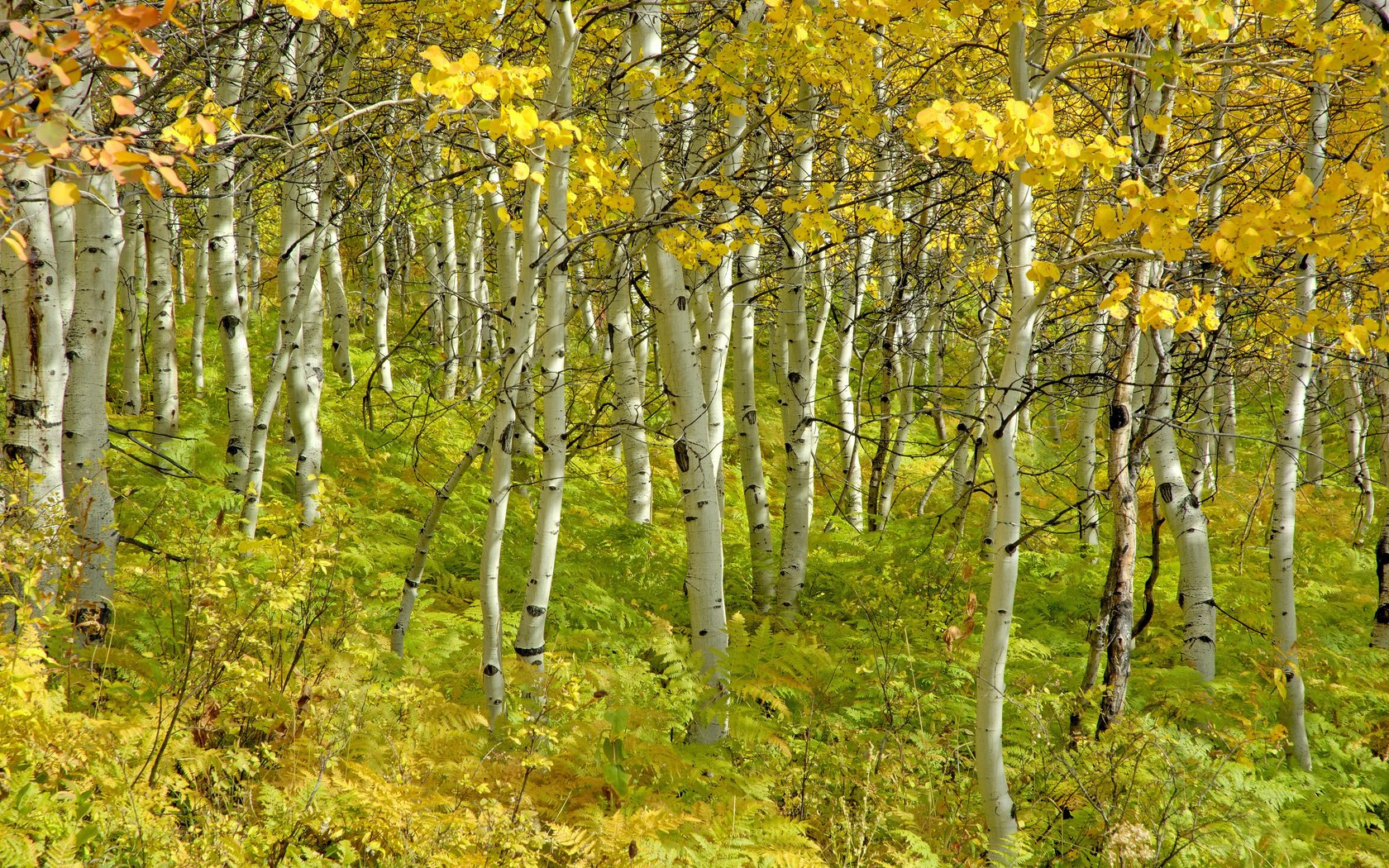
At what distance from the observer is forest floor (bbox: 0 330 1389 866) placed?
10.3 feet

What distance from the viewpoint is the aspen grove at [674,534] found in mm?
3029

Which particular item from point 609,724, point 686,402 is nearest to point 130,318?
point 686,402

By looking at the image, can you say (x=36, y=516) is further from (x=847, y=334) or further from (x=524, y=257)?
(x=847, y=334)

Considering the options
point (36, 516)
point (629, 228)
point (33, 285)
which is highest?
point (629, 228)

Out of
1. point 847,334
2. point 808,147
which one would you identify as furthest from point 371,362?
point 808,147

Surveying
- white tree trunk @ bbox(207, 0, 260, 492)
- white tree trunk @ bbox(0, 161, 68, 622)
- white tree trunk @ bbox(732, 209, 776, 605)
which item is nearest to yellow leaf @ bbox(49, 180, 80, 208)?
white tree trunk @ bbox(0, 161, 68, 622)

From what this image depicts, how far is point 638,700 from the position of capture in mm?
4605

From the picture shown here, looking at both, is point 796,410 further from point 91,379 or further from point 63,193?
point 63,193

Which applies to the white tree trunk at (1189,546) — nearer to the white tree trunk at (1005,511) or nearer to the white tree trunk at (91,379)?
the white tree trunk at (1005,511)

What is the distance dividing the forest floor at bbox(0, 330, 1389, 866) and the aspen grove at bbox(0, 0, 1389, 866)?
0.10ft

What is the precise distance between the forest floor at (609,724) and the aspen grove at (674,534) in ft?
0.10

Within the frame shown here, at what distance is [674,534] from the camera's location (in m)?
7.83

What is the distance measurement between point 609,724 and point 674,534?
143 inches

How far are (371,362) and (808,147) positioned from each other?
9921 millimetres
